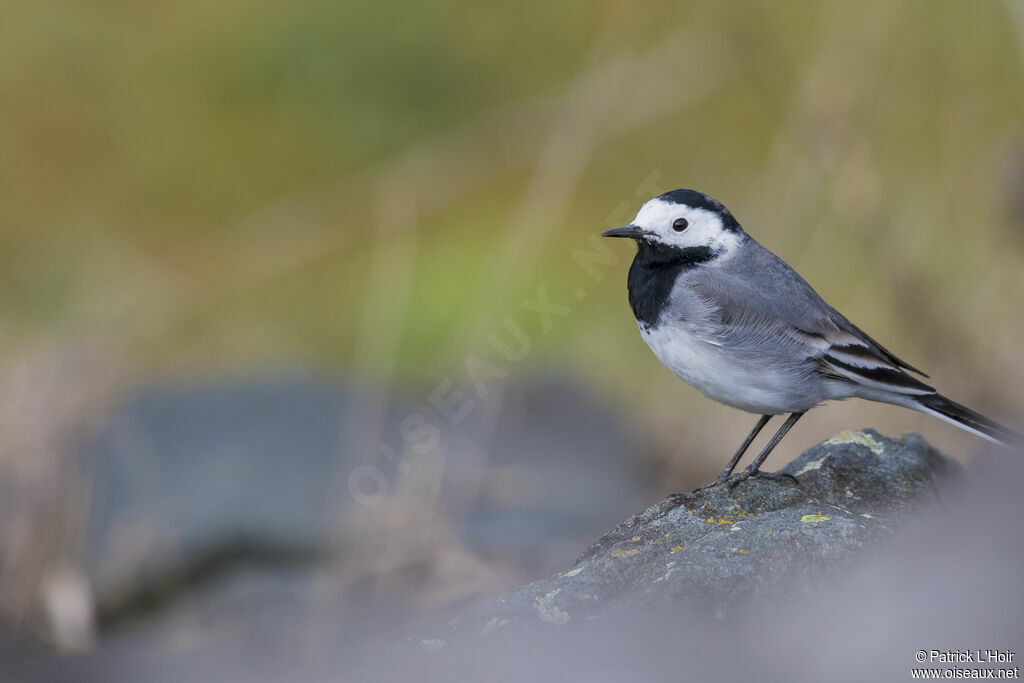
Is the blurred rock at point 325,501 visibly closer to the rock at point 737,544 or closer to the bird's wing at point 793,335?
the rock at point 737,544

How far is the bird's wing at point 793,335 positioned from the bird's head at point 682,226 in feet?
0.83

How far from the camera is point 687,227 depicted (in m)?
5.29

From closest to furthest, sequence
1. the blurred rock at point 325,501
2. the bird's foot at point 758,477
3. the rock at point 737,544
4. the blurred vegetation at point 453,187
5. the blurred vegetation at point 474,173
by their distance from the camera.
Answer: the rock at point 737,544, the bird's foot at point 758,477, the blurred rock at point 325,501, the blurred vegetation at point 453,187, the blurred vegetation at point 474,173

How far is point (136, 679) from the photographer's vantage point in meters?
6.28

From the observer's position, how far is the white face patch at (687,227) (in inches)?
207

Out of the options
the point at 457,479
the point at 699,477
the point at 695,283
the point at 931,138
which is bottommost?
the point at 457,479

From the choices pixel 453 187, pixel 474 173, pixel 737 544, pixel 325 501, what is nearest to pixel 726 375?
pixel 737 544

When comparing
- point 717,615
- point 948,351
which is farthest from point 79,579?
point 948,351

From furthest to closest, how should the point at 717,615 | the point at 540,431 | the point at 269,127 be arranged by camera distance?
the point at 269,127, the point at 540,431, the point at 717,615

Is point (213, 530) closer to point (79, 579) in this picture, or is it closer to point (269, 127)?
point (79, 579)

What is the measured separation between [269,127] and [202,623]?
18.7 ft

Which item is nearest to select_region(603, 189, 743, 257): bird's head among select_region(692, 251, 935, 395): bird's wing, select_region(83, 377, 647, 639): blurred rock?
select_region(692, 251, 935, 395): bird's wing

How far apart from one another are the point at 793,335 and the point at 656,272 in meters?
0.72

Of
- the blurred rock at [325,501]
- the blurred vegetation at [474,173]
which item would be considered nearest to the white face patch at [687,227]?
the blurred vegetation at [474,173]
